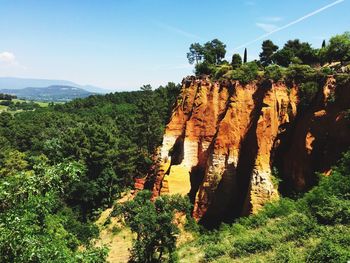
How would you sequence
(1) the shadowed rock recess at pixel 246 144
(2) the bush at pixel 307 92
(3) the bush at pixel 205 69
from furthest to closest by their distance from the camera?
Answer: 1. (3) the bush at pixel 205 69
2. (2) the bush at pixel 307 92
3. (1) the shadowed rock recess at pixel 246 144

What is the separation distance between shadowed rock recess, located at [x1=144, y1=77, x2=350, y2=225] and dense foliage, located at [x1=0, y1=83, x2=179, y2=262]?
38.9 ft

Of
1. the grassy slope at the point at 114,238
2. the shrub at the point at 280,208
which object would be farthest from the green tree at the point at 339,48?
the grassy slope at the point at 114,238

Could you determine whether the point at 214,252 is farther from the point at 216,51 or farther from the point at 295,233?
the point at 216,51

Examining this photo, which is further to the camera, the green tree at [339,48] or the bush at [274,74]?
the green tree at [339,48]

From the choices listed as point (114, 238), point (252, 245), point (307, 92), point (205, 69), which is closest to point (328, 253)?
point (252, 245)

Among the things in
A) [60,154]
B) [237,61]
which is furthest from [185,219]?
[60,154]

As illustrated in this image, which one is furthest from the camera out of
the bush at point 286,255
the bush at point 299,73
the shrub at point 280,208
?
the bush at point 299,73

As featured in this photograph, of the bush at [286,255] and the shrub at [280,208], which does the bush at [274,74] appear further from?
the bush at [286,255]

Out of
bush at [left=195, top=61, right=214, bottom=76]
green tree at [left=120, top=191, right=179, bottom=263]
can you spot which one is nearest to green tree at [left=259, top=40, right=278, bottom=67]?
bush at [left=195, top=61, right=214, bottom=76]

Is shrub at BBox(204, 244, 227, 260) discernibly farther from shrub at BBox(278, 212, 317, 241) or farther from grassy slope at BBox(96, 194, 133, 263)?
grassy slope at BBox(96, 194, 133, 263)

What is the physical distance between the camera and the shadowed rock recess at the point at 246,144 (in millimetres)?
31328

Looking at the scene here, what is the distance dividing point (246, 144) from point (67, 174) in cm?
2539

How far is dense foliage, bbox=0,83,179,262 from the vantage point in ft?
37.1

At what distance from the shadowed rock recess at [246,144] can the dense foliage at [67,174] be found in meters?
11.9
